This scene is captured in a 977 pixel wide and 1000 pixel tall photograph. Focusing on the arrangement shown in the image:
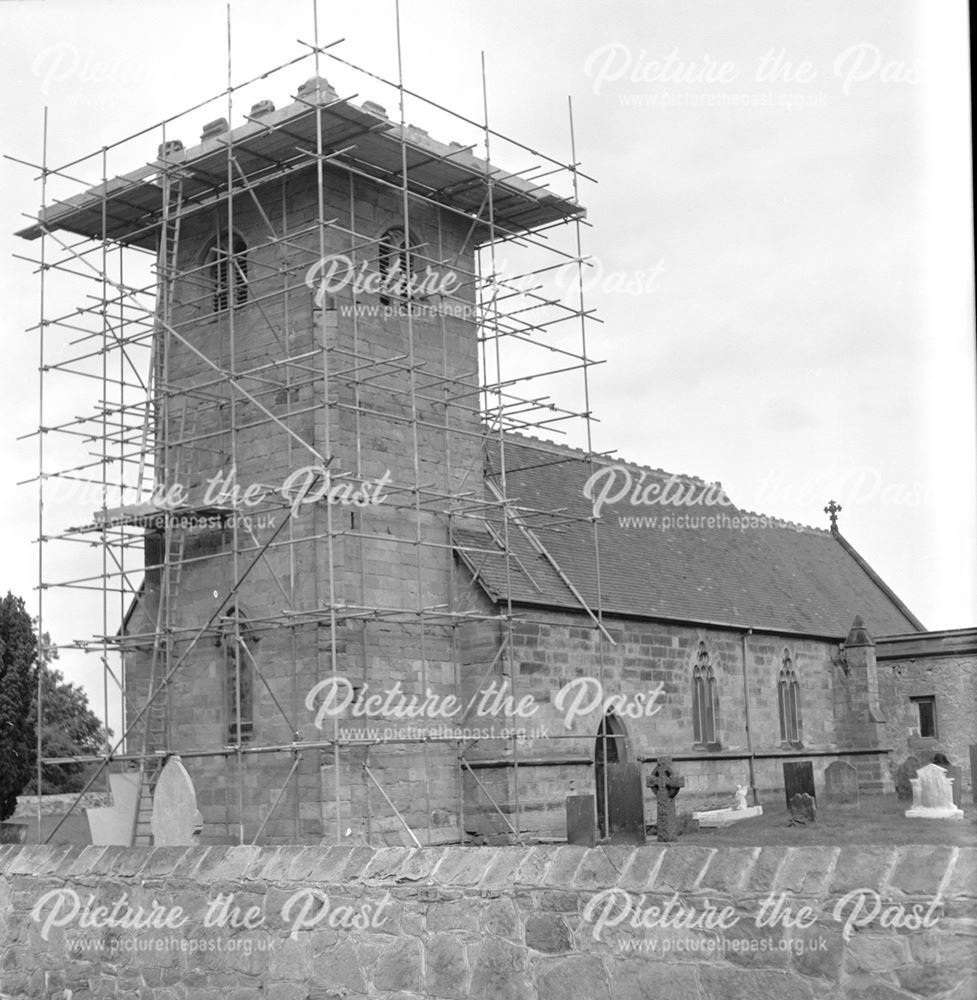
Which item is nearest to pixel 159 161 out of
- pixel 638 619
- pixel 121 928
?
pixel 638 619

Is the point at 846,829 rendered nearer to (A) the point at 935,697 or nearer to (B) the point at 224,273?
(B) the point at 224,273

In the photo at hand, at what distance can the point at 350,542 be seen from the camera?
2042 centimetres

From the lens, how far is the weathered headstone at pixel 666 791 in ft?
50.1

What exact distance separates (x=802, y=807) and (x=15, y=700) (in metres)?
22.9

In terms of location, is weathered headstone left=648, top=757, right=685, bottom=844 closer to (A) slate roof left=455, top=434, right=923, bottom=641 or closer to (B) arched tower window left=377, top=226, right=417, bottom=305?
(A) slate roof left=455, top=434, right=923, bottom=641

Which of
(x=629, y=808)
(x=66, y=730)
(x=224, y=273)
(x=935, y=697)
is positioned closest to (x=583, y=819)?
(x=629, y=808)

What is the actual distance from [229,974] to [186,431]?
13674 millimetres

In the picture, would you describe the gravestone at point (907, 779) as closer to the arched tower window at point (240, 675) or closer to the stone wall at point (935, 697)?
the stone wall at point (935, 697)

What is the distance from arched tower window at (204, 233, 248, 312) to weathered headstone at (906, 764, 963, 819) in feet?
42.5

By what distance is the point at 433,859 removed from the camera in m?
9.30

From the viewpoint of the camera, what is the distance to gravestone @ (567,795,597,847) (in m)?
10.0

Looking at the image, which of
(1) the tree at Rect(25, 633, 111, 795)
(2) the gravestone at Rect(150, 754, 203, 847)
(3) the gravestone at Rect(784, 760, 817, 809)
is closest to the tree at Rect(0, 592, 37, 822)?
(1) the tree at Rect(25, 633, 111, 795)

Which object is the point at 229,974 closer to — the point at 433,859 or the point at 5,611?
the point at 433,859

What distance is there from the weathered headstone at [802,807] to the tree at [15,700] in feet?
73.3
